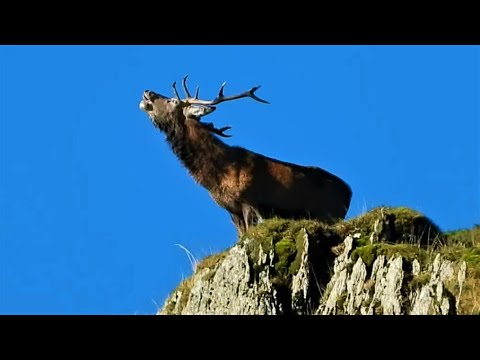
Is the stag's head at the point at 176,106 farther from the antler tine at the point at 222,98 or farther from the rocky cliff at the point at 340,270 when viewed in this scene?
the rocky cliff at the point at 340,270

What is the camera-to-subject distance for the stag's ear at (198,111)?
2434cm

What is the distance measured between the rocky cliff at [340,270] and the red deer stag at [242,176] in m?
3.71

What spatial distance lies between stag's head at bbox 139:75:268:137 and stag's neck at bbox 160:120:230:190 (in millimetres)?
213

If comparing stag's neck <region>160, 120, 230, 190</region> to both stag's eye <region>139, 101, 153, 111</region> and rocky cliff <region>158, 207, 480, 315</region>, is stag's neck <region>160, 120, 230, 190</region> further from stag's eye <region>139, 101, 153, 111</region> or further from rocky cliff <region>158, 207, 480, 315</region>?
rocky cliff <region>158, 207, 480, 315</region>

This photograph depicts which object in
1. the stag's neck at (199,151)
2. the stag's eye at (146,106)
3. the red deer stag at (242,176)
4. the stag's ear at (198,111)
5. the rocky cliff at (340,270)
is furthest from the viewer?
the stag's eye at (146,106)

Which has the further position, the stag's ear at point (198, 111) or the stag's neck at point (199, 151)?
the stag's ear at point (198, 111)

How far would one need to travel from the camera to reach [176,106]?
24.5 m

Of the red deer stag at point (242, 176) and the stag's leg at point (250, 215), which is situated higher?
the red deer stag at point (242, 176)

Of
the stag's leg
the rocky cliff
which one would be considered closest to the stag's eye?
the stag's leg

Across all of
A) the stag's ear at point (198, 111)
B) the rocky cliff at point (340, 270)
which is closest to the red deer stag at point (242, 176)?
the stag's ear at point (198, 111)

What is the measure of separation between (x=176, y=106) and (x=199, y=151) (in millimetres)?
1499

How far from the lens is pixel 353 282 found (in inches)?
622
